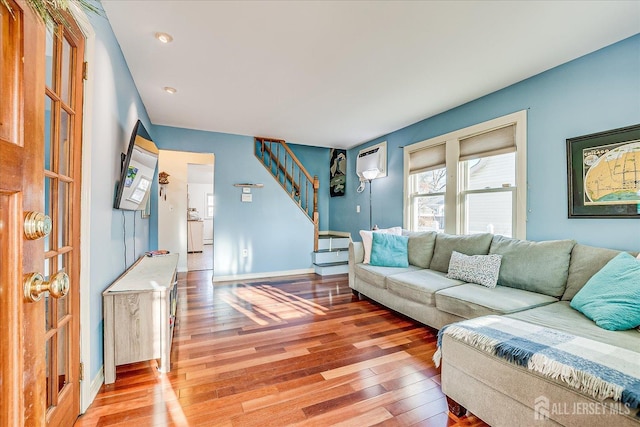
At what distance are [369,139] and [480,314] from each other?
→ 3.66 metres

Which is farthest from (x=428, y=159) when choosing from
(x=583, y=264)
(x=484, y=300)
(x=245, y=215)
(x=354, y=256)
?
(x=245, y=215)

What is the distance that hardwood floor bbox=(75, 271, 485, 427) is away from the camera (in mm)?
1560

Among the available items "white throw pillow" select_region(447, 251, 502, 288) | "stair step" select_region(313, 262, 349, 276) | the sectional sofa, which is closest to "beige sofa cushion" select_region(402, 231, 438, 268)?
the sectional sofa

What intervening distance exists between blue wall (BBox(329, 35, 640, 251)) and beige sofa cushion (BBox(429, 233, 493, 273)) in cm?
42

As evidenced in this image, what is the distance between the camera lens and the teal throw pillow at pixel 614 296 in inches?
63.2

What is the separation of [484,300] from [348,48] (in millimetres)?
2274

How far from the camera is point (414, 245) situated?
359 cm

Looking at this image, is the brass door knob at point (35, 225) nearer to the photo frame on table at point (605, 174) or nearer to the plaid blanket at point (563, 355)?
the plaid blanket at point (563, 355)

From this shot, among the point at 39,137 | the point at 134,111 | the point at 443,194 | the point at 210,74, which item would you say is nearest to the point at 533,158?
the point at 443,194

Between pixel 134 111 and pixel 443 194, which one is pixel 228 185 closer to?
pixel 134 111

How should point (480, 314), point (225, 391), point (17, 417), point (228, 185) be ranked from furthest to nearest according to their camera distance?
point (228, 185)
point (480, 314)
point (225, 391)
point (17, 417)

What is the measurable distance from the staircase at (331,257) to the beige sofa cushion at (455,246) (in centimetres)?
204

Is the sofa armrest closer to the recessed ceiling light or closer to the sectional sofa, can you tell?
the sectional sofa

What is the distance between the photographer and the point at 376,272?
3273 millimetres
